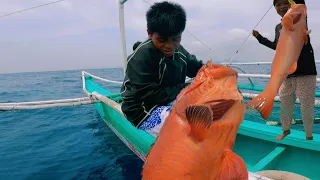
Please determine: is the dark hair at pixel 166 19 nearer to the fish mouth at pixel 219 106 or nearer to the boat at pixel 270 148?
the fish mouth at pixel 219 106

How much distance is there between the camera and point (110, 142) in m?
7.09

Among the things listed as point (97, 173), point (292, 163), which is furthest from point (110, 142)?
point (292, 163)

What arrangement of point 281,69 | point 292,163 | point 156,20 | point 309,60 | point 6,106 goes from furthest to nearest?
point 6,106
point 292,163
point 309,60
point 156,20
point 281,69

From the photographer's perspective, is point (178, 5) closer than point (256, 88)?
Yes

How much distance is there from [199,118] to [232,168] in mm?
346

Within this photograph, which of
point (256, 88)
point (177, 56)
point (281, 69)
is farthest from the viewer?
point (256, 88)

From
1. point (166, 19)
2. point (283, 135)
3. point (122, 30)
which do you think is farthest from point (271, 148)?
point (122, 30)

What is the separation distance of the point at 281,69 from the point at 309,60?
5.25ft

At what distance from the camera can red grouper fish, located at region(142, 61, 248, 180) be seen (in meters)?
1.43

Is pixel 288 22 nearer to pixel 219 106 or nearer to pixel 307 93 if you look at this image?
pixel 219 106

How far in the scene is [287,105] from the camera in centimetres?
400

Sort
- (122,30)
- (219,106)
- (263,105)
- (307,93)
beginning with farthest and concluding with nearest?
(122,30) → (307,93) → (263,105) → (219,106)

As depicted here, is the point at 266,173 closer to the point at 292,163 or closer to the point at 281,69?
the point at 281,69

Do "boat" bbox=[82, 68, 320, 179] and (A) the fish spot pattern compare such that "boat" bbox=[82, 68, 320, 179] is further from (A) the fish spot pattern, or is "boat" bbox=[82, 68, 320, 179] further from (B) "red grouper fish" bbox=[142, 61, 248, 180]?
(B) "red grouper fish" bbox=[142, 61, 248, 180]
